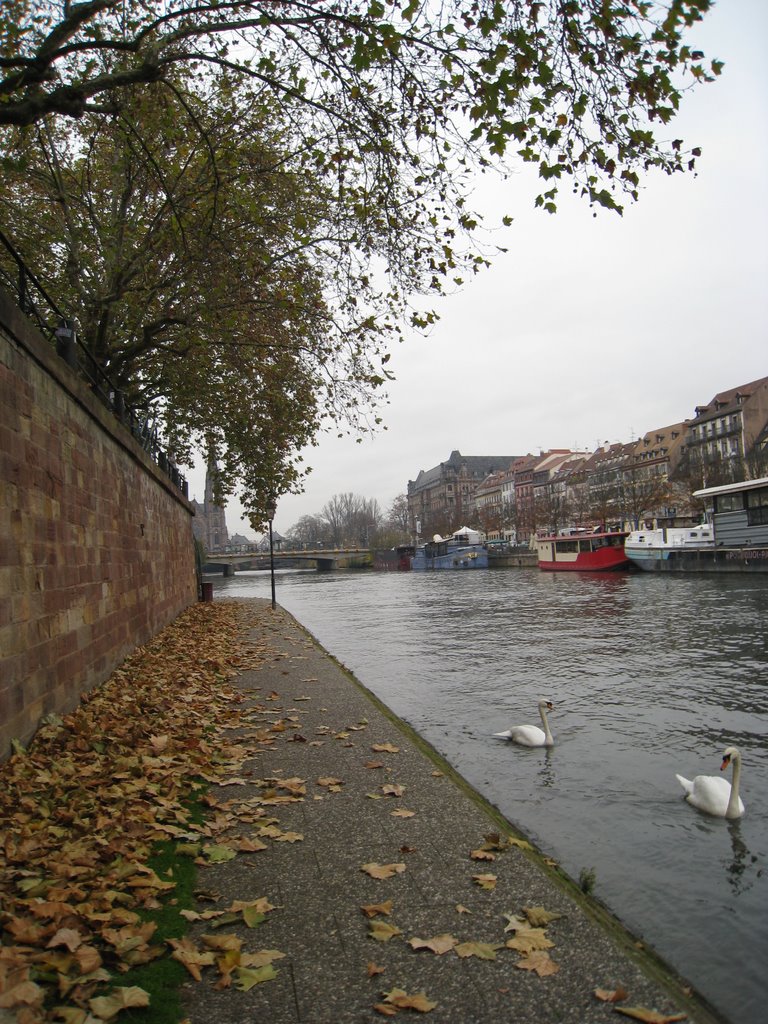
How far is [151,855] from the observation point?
3996 mm

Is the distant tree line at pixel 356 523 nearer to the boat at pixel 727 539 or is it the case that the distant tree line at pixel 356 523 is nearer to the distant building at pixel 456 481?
the distant building at pixel 456 481

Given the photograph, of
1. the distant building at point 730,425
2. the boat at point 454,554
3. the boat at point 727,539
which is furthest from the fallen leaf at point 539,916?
the boat at point 454,554

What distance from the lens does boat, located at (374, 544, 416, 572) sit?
3435 inches

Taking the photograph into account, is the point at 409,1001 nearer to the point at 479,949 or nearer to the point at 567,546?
the point at 479,949

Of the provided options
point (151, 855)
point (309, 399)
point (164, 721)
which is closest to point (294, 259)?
point (309, 399)

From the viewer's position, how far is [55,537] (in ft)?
22.5

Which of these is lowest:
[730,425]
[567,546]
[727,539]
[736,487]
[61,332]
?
[567,546]

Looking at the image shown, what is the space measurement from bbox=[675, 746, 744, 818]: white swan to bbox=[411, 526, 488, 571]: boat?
2677 inches

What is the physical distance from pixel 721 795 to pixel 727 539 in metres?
35.6

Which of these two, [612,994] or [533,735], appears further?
[533,735]

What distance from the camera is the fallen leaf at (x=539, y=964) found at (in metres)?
2.89

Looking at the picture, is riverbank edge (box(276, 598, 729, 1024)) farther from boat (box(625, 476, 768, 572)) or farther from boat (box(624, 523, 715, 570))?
boat (box(624, 523, 715, 570))

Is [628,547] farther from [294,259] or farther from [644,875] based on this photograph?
[644,875]

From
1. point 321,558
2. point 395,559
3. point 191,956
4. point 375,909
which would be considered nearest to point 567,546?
point 395,559
